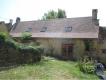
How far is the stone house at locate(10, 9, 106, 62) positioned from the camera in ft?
90.1

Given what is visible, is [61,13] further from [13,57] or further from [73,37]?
[13,57]

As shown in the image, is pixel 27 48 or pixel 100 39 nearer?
pixel 27 48

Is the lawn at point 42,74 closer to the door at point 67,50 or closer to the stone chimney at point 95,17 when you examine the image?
the door at point 67,50

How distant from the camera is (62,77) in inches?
637

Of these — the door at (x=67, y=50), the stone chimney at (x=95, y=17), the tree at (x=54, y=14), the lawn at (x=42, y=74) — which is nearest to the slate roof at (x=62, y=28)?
the stone chimney at (x=95, y=17)

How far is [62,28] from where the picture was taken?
32750mm

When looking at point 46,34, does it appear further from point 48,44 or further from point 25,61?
point 25,61

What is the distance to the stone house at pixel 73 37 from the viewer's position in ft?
90.1

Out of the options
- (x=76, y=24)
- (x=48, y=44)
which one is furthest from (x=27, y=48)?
(x=76, y=24)

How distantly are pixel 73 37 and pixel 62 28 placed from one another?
4440mm

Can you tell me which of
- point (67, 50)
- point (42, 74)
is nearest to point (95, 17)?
point (67, 50)

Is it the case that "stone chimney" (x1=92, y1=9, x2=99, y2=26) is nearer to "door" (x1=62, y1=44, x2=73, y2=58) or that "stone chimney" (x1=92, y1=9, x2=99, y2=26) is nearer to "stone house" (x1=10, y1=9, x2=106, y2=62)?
"stone house" (x1=10, y1=9, x2=106, y2=62)

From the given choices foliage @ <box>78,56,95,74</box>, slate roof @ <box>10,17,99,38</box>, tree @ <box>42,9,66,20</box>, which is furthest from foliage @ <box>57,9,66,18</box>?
foliage @ <box>78,56,95,74</box>

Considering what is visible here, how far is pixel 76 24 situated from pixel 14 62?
14.6 metres
